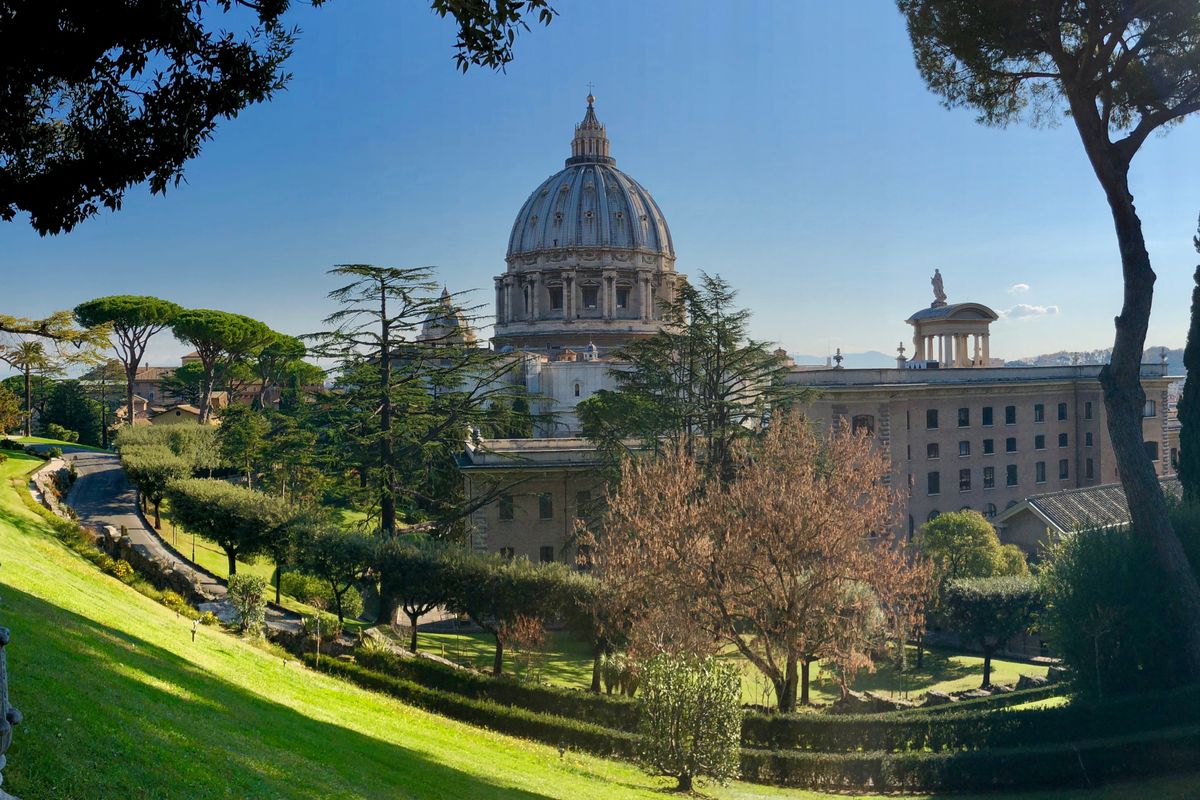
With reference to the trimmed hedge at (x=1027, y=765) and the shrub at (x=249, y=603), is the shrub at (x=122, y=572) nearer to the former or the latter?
the shrub at (x=249, y=603)

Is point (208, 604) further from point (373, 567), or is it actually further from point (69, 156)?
point (69, 156)

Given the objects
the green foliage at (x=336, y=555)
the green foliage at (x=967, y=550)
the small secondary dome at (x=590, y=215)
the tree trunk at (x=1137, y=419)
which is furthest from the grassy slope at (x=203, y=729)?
the small secondary dome at (x=590, y=215)

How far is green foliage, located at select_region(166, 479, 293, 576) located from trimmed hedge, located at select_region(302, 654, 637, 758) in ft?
24.2

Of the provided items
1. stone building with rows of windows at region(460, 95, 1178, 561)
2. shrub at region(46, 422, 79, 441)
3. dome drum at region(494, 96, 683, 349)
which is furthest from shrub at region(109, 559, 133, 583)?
dome drum at region(494, 96, 683, 349)

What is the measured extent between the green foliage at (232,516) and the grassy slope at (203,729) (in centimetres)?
777

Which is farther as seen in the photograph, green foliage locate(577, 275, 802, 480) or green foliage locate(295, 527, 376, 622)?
green foliage locate(577, 275, 802, 480)

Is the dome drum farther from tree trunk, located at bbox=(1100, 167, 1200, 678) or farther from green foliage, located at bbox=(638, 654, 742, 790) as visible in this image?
green foliage, located at bbox=(638, 654, 742, 790)

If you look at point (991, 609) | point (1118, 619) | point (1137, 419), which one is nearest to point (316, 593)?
point (991, 609)

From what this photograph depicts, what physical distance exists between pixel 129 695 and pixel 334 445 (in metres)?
19.8

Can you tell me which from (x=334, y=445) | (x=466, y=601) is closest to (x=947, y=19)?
(x=466, y=601)

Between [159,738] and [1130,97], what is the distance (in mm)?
20520

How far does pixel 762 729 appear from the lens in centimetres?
1753

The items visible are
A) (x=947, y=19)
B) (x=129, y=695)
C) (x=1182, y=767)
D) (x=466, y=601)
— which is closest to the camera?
(x=129, y=695)

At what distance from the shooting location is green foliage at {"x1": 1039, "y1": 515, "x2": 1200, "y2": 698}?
57.4 ft
